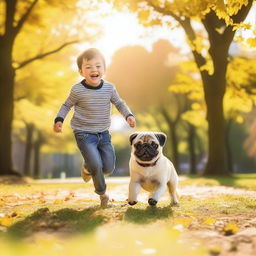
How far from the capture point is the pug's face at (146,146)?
562cm

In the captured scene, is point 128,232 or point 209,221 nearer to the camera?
point 128,232

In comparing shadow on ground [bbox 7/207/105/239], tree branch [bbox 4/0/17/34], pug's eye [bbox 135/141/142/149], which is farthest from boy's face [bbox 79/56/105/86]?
tree branch [bbox 4/0/17/34]

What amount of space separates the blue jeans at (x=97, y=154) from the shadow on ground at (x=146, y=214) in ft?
2.41

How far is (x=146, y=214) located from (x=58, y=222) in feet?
3.21

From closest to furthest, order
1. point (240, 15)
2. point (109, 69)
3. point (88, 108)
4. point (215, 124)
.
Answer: point (88, 108) → point (240, 15) → point (215, 124) → point (109, 69)

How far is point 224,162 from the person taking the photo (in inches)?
706

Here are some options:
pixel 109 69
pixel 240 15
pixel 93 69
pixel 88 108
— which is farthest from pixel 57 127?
pixel 109 69

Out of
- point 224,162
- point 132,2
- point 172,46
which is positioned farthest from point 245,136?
point 132,2

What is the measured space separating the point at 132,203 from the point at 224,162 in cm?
1256

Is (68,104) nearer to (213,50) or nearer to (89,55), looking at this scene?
(89,55)

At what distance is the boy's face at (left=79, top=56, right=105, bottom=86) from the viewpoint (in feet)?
20.1

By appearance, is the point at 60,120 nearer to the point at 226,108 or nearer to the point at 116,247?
the point at 116,247

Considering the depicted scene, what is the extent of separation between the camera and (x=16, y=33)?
56.1 ft

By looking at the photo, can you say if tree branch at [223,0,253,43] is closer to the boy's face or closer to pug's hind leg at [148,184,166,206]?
the boy's face
